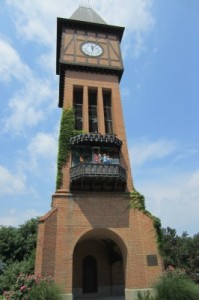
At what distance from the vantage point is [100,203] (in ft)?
63.9

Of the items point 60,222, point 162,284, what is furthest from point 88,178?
point 162,284

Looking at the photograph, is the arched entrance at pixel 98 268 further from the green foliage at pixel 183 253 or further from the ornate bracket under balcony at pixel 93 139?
the green foliage at pixel 183 253

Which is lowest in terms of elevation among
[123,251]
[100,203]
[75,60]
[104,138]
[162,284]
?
[162,284]

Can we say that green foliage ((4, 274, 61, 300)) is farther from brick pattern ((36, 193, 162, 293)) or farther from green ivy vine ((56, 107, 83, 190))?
green ivy vine ((56, 107, 83, 190))

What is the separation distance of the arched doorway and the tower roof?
22.2 meters

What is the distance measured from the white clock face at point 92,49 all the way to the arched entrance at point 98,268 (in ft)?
52.6

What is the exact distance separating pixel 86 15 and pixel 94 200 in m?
20.6

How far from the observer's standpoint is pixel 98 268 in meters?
21.7

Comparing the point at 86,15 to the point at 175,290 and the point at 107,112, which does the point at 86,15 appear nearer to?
the point at 107,112

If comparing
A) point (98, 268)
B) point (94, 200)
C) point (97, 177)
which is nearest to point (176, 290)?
point (94, 200)

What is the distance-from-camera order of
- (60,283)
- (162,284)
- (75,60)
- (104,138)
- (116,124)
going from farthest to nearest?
(75,60)
(116,124)
(104,138)
(60,283)
(162,284)

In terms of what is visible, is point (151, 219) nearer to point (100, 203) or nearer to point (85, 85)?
point (100, 203)

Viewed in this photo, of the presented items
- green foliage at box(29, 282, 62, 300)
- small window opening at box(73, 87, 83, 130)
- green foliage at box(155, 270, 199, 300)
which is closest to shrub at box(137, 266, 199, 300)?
green foliage at box(155, 270, 199, 300)

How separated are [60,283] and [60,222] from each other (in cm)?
356
